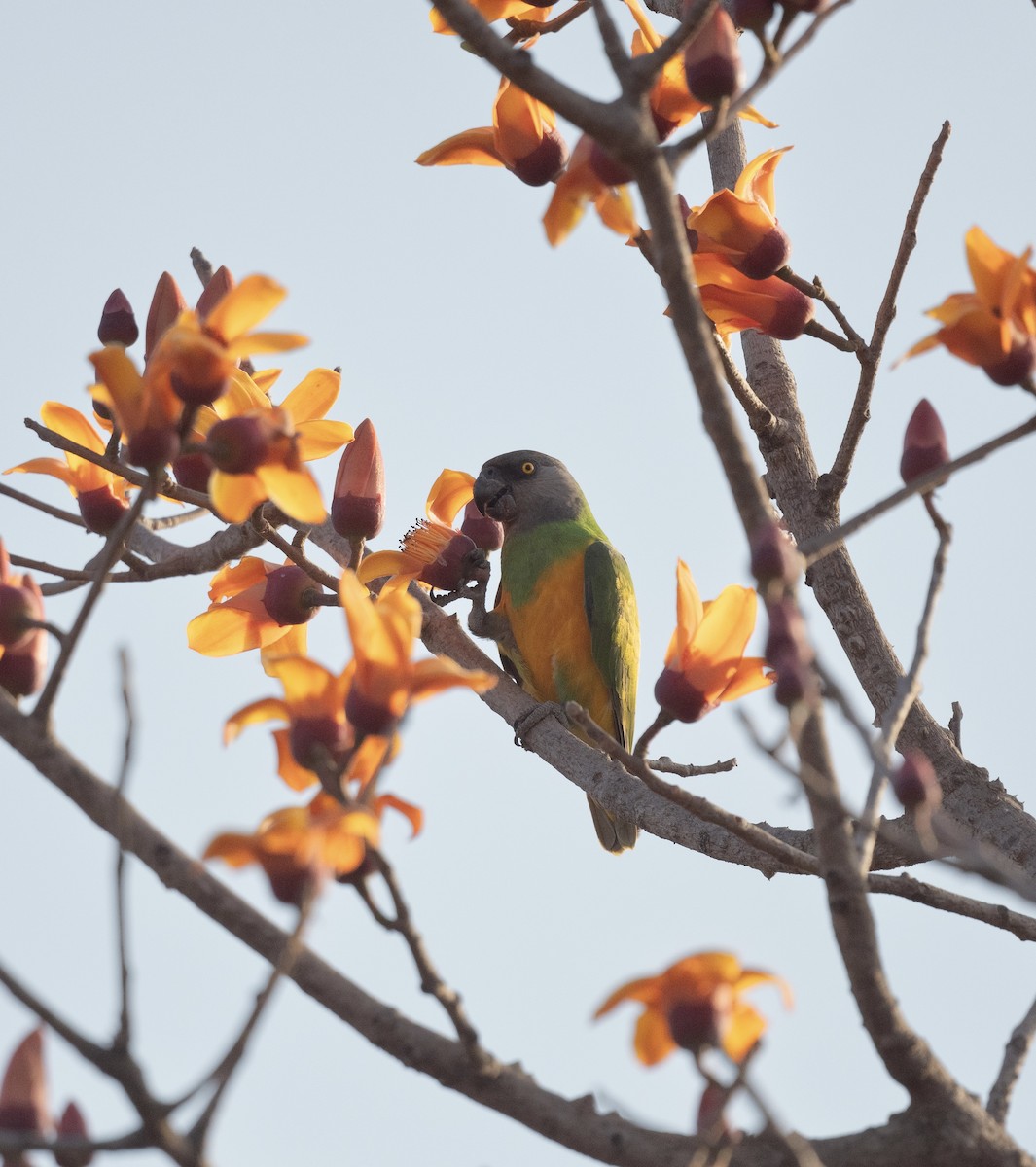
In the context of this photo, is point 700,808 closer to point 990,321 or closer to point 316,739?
point 316,739

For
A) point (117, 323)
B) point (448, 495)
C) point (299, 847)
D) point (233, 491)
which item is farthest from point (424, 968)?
point (448, 495)

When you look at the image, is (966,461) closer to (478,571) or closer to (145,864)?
(145,864)

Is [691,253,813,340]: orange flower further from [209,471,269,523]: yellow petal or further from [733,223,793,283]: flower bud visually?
→ [209,471,269,523]: yellow petal

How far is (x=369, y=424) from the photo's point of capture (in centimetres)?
344

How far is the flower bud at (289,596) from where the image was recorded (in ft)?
11.4

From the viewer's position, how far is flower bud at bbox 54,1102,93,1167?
5.71 feet

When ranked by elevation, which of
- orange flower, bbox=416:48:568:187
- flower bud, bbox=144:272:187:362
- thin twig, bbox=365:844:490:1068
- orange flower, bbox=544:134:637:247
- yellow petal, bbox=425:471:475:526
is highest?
yellow petal, bbox=425:471:475:526

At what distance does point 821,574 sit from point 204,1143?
8.69 ft

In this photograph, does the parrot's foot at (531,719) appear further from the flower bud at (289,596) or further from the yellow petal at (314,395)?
the yellow petal at (314,395)

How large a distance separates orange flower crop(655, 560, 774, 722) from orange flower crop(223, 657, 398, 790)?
93 cm

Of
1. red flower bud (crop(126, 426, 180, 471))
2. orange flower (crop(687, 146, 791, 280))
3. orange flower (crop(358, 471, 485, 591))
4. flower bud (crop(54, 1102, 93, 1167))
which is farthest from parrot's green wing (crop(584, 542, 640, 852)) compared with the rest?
flower bud (crop(54, 1102, 93, 1167))

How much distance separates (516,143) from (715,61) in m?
0.55

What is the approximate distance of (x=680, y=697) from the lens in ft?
9.22

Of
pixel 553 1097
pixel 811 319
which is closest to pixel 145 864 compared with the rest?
pixel 553 1097
